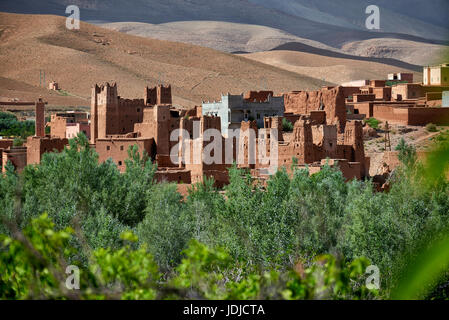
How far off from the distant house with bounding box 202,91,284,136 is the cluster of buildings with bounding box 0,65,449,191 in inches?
1.5

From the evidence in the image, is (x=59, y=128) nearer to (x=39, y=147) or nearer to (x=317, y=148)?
(x=39, y=147)

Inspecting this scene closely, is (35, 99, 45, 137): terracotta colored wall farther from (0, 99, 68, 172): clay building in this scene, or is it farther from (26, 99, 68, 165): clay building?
(26, 99, 68, 165): clay building

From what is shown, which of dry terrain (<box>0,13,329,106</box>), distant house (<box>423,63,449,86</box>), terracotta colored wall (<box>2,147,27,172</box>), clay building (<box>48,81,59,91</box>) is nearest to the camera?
terracotta colored wall (<box>2,147,27,172</box>)

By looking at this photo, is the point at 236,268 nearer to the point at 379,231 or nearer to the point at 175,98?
the point at 379,231

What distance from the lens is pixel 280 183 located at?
21312mm

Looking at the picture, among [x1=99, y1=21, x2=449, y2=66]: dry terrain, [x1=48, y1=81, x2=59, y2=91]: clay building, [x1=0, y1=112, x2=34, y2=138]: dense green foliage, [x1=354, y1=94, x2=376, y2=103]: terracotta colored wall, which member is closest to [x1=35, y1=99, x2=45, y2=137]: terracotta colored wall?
[x1=0, y1=112, x2=34, y2=138]: dense green foliage

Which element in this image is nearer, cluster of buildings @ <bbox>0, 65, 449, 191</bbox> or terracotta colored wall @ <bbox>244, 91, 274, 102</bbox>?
cluster of buildings @ <bbox>0, 65, 449, 191</bbox>

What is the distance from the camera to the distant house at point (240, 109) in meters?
34.0

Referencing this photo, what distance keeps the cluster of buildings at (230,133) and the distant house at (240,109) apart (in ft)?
0.13

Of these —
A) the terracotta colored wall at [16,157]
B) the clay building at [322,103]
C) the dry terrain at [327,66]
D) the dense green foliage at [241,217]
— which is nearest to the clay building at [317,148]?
the dense green foliage at [241,217]

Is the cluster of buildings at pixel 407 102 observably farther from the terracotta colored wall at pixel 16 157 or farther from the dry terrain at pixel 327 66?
the dry terrain at pixel 327 66

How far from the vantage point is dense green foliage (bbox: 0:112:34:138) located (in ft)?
153
